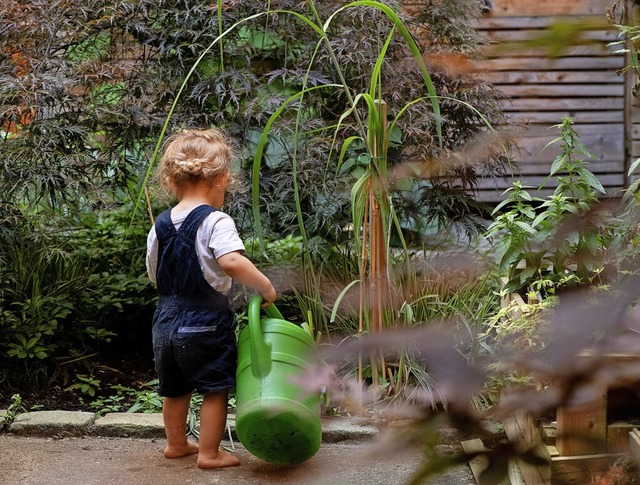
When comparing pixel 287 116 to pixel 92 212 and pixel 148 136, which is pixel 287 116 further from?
pixel 92 212

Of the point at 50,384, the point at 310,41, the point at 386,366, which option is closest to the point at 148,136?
the point at 310,41

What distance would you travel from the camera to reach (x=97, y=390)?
3.70m

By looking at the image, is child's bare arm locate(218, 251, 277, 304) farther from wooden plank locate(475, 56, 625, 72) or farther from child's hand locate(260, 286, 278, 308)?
wooden plank locate(475, 56, 625, 72)

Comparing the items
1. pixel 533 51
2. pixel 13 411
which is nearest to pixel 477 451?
pixel 533 51

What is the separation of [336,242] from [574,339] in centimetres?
326

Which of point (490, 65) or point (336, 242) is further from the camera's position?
point (336, 242)

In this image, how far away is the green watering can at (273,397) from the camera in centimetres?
256

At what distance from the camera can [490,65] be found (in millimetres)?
724

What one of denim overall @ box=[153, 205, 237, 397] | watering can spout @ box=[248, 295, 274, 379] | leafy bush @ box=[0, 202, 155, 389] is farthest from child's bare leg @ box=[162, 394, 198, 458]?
leafy bush @ box=[0, 202, 155, 389]

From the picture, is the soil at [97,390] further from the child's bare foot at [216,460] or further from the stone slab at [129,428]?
the child's bare foot at [216,460]

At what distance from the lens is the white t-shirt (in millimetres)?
2762

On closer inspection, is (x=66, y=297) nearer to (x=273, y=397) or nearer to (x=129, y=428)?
(x=129, y=428)

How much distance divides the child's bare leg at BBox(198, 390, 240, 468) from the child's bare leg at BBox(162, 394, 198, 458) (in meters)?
0.11

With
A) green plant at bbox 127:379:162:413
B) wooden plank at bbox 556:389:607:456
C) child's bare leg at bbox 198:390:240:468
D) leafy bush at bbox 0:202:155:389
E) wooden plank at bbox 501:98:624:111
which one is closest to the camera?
wooden plank at bbox 556:389:607:456
